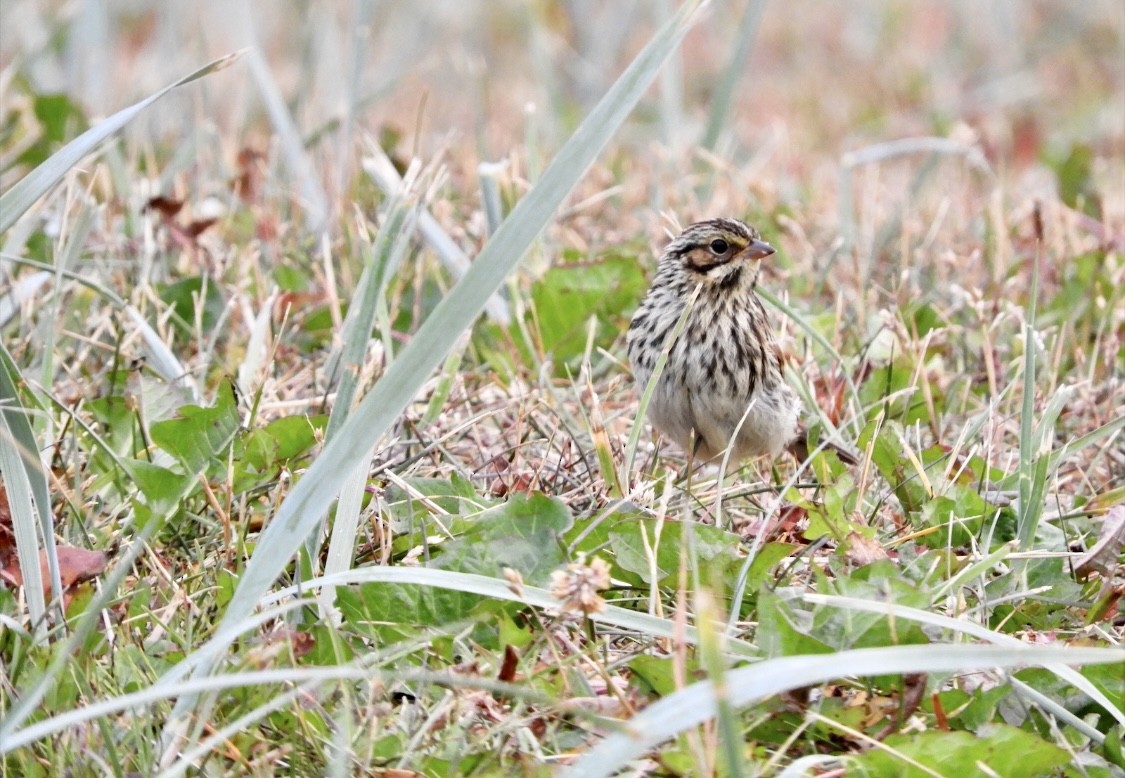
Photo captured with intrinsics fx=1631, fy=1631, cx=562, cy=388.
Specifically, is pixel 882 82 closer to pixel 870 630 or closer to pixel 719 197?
pixel 719 197

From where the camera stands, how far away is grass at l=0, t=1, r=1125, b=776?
2527mm

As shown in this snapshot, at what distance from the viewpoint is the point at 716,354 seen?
4109 mm

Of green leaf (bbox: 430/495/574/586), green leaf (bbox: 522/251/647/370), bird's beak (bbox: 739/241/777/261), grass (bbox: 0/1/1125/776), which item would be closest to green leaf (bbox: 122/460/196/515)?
grass (bbox: 0/1/1125/776)

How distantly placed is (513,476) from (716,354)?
739 millimetres

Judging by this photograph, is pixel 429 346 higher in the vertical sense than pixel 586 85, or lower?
higher

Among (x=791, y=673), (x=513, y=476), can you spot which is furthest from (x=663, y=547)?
(x=791, y=673)

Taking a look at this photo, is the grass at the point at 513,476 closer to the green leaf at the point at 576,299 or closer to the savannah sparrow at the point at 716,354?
the green leaf at the point at 576,299

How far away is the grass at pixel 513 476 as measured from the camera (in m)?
2.53

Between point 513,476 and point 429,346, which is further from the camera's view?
point 513,476

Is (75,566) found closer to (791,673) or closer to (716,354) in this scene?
(791,673)

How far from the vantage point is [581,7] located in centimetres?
980

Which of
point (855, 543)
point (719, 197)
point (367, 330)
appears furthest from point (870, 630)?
point (719, 197)

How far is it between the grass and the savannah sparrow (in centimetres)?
14

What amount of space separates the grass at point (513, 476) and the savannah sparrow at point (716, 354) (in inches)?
5.3
